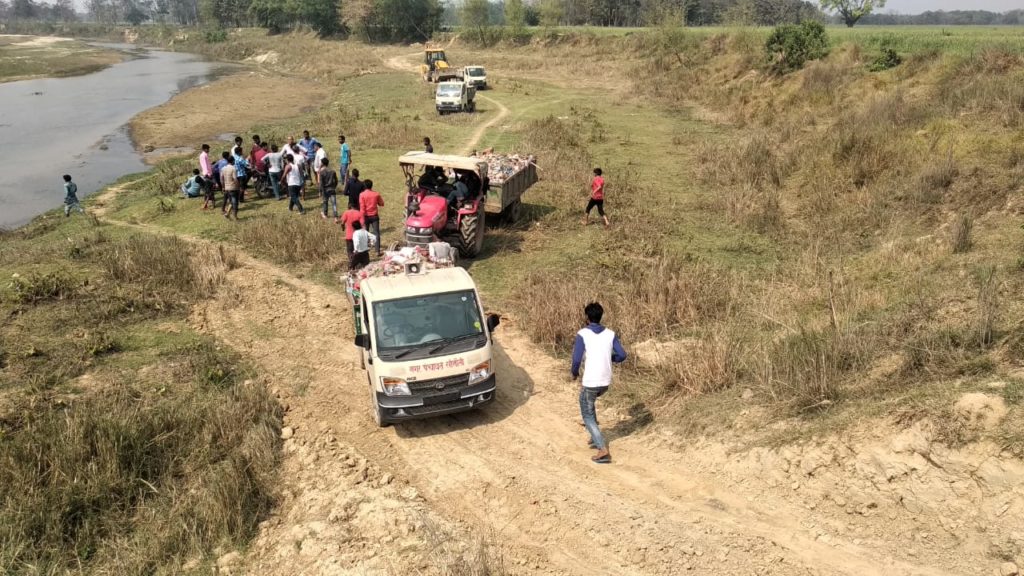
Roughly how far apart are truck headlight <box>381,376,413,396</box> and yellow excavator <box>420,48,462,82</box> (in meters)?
35.9

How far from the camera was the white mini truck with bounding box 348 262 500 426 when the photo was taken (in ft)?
26.6

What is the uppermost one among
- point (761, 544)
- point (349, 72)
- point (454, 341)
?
point (349, 72)

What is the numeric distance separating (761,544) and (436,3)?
286ft

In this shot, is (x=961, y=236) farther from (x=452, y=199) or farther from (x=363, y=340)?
(x=363, y=340)

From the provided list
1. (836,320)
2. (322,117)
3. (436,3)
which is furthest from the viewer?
(436,3)

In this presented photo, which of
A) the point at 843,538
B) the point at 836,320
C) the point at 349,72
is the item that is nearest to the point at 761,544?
the point at 843,538

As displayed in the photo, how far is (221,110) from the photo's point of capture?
39.1m

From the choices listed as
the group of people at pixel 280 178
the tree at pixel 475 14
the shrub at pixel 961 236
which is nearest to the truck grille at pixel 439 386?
the group of people at pixel 280 178

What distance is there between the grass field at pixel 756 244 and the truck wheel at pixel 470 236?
320 millimetres

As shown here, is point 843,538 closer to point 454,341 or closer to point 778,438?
point 778,438

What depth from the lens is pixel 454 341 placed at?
8414mm

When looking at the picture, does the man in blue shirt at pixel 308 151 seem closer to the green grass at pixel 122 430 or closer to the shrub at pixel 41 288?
the green grass at pixel 122 430

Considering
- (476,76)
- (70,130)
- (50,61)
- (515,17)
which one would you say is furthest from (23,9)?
(476,76)

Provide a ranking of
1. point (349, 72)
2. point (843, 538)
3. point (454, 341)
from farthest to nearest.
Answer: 1. point (349, 72)
2. point (454, 341)
3. point (843, 538)
